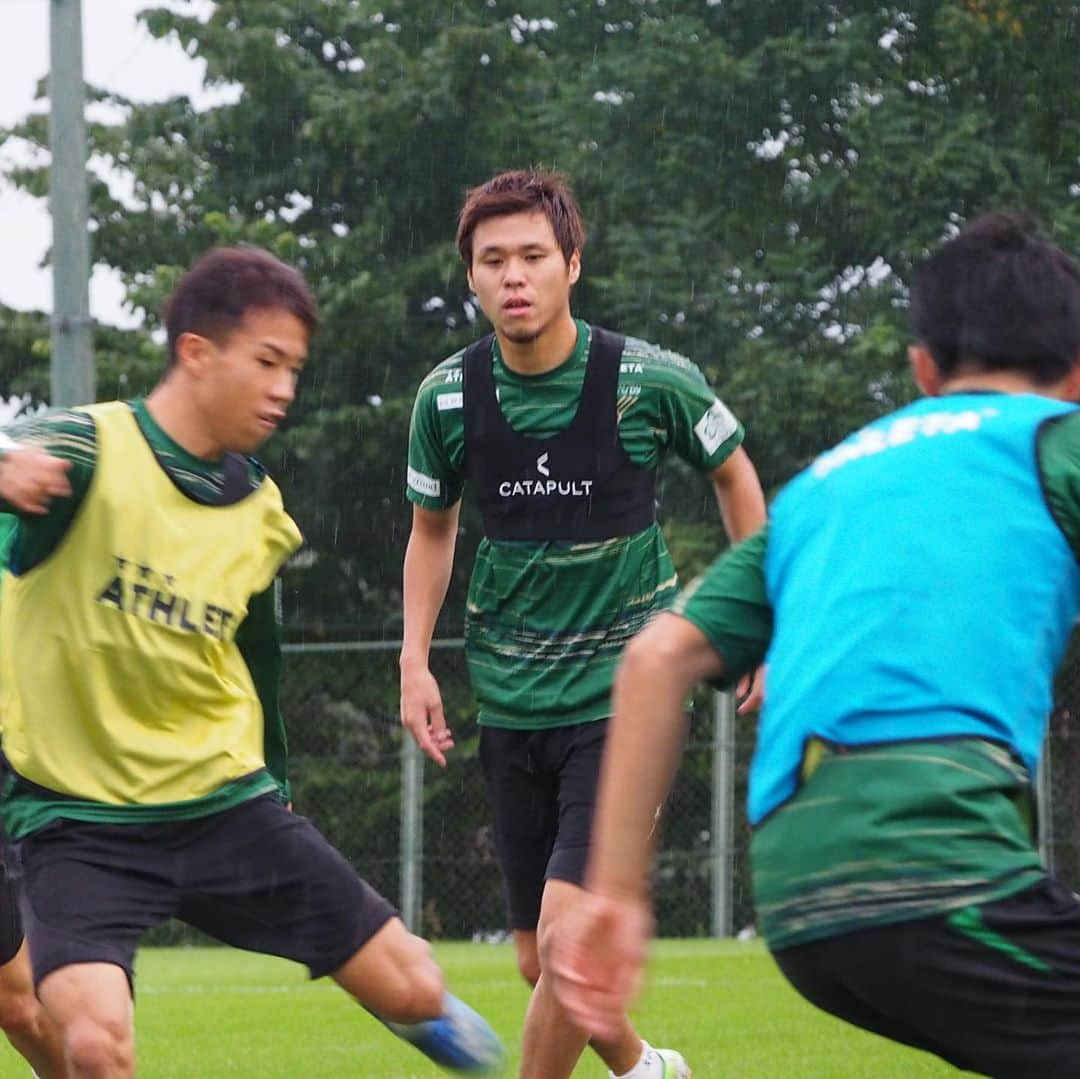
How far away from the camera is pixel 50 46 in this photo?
38.0ft

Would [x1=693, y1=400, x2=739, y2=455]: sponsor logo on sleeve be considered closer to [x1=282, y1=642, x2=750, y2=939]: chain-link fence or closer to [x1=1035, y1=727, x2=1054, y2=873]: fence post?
[x1=1035, y1=727, x2=1054, y2=873]: fence post

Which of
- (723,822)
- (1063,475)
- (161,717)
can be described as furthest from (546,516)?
(723,822)

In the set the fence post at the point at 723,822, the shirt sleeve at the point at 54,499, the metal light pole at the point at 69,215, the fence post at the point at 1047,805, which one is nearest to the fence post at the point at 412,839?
the fence post at the point at 723,822

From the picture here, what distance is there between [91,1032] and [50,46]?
8429mm

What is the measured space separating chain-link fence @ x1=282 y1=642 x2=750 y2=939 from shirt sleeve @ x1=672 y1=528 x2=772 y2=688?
54.5 feet

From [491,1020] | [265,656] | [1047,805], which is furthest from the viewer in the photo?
[1047,805]

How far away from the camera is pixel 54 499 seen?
4422mm

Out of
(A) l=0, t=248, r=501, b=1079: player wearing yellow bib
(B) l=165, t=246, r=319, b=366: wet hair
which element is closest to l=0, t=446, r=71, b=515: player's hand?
(A) l=0, t=248, r=501, b=1079: player wearing yellow bib

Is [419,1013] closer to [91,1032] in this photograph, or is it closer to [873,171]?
[91,1032]

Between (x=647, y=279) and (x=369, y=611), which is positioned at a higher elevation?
(x=647, y=279)

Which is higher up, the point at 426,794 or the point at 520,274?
the point at 520,274

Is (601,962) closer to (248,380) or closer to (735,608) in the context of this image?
(735,608)

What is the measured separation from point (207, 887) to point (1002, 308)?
2.30 m

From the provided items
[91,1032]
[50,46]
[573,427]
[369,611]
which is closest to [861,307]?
[369,611]
